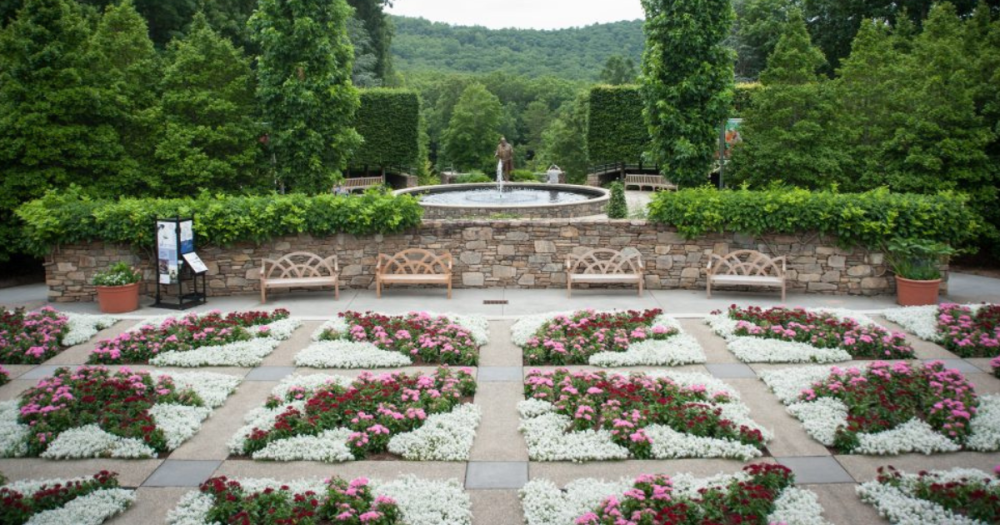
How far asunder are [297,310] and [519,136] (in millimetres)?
51187

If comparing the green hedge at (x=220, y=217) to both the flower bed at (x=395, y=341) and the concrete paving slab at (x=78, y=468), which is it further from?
the concrete paving slab at (x=78, y=468)

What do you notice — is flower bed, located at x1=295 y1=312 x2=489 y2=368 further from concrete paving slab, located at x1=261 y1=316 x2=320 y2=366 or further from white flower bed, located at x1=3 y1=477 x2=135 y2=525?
white flower bed, located at x1=3 y1=477 x2=135 y2=525

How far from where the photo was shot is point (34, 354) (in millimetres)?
8477

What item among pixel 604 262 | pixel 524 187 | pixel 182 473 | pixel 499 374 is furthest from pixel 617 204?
pixel 182 473

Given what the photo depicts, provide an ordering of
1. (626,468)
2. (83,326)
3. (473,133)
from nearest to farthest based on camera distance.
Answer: (626,468)
(83,326)
(473,133)

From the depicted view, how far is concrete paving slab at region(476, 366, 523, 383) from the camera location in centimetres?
781

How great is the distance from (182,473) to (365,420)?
4.96ft

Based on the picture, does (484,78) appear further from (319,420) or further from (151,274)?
(319,420)

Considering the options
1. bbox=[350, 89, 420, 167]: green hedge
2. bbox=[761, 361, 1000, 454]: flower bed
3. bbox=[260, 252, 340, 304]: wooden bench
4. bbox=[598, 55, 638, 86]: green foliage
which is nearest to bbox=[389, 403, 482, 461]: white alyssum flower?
bbox=[761, 361, 1000, 454]: flower bed

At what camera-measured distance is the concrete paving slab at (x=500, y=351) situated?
27.4ft

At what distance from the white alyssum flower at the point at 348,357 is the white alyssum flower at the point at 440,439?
5.67 feet

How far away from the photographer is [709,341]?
29.4ft

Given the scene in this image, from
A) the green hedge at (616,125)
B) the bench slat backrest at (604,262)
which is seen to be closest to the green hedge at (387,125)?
the green hedge at (616,125)

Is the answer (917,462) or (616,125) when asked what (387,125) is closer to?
(616,125)
